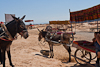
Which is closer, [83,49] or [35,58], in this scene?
[83,49]

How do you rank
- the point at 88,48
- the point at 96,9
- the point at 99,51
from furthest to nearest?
the point at 88,48 < the point at 96,9 < the point at 99,51

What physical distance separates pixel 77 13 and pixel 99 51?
280 centimetres

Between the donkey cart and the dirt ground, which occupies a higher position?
the donkey cart

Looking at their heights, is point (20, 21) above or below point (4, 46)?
above

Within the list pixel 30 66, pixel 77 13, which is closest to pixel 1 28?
pixel 30 66

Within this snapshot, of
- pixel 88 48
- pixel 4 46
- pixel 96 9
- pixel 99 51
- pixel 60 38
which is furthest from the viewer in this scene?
pixel 60 38

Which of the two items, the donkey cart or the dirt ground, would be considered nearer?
the donkey cart

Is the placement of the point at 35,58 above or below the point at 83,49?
below

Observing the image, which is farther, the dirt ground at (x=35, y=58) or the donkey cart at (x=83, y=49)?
the dirt ground at (x=35, y=58)

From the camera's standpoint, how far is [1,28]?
5.44 m

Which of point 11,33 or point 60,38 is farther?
point 60,38

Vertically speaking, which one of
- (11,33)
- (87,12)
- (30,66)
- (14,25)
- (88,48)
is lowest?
(30,66)

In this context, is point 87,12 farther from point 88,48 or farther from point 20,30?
point 20,30

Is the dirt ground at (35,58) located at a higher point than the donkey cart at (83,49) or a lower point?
lower
